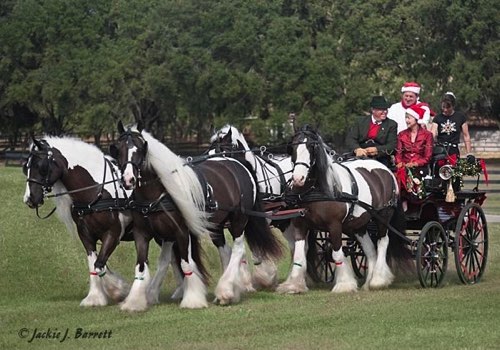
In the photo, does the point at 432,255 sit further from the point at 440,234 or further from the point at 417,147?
the point at 417,147

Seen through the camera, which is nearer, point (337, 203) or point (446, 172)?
point (337, 203)

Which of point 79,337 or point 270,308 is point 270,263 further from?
point 79,337

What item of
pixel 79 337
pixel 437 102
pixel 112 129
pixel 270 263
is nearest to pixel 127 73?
pixel 112 129

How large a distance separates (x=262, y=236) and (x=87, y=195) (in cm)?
222

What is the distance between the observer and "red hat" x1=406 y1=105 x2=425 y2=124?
14656 millimetres

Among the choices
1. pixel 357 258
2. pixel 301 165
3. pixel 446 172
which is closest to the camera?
pixel 301 165

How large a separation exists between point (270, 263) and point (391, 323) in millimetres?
3733

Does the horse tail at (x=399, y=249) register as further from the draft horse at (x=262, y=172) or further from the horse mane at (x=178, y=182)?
the horse mane at (x=178, y=182)

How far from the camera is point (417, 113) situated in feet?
48.2

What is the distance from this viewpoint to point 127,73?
180 ft

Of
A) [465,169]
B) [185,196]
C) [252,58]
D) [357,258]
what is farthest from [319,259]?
[252,58]

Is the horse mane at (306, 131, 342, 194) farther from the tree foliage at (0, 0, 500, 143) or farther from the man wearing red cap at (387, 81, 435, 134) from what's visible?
the tree foliage at (0, 0, 500, 143)

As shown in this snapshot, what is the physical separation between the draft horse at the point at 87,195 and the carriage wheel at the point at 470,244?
14.3ft

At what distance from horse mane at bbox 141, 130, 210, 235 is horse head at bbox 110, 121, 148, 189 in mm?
149
